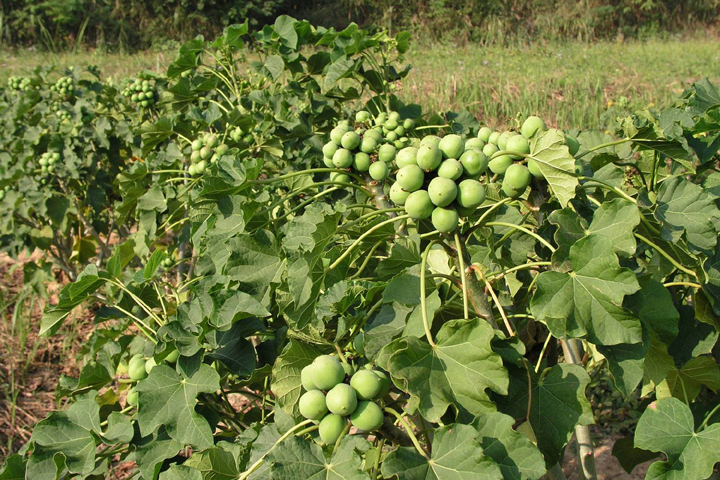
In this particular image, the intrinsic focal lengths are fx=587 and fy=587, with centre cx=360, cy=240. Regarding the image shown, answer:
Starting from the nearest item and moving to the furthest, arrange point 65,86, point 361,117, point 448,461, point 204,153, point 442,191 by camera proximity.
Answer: point 448,461
point 442,191
point 361,117
point 204,153
point 65,86

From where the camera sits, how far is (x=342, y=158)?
159cm

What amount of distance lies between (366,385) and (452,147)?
19.1 inches

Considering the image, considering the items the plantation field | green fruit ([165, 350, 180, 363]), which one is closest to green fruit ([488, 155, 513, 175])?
the plantation field

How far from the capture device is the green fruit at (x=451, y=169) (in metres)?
1.09

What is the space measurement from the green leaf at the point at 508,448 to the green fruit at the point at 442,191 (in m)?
0.39

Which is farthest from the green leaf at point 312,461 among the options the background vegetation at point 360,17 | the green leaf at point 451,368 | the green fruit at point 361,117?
the background vegetation at point 360,17

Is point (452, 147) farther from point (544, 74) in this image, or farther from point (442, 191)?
point (544, 74)

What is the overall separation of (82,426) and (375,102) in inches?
69.8

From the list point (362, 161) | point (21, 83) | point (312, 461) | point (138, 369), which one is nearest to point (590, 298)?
point (312, 461)

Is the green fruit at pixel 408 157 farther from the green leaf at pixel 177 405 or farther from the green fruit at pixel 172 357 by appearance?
the green fruit at pixel 172 357

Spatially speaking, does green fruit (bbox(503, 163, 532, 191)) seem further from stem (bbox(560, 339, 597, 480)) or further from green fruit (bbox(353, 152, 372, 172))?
stem (bbox(560, 339, 597, 480))

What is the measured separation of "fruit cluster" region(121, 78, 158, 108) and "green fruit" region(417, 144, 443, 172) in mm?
2771

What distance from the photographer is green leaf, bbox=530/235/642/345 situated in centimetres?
109

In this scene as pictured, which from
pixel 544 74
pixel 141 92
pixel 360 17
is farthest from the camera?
pixel 360 17
